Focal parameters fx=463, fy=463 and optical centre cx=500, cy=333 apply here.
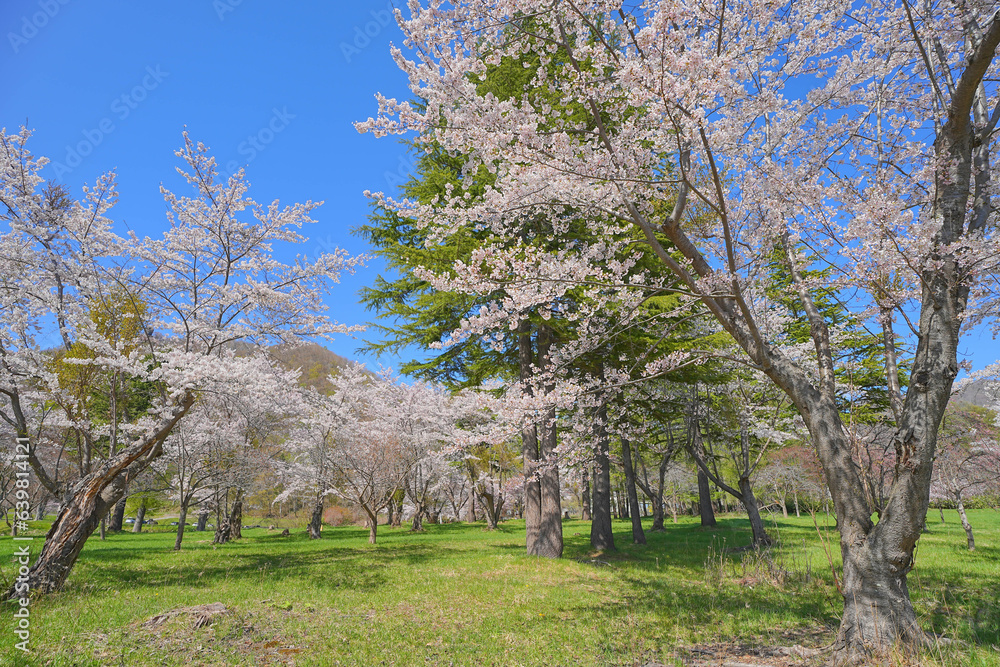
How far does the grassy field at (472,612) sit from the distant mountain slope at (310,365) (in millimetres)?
4921

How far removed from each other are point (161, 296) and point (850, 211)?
11653 mm

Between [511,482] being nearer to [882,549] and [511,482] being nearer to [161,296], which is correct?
[161,296]

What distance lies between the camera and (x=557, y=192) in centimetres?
576

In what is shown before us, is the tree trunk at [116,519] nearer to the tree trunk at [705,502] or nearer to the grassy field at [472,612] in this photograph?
the grassy field at [472,612]

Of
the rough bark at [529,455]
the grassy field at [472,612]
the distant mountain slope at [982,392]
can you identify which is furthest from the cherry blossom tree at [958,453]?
the rough bark at [529,455]

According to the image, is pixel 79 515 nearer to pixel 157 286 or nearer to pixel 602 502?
pixel 157 286

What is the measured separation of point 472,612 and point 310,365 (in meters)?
56.8

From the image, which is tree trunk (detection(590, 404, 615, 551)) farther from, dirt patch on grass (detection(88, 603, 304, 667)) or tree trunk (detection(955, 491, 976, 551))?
dirt patch on grass (detection(88, 603, 304, 667))

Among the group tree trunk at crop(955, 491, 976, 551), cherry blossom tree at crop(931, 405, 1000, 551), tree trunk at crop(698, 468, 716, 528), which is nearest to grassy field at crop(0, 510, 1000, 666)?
tree trunk at crop(955, 491, 976, 551)

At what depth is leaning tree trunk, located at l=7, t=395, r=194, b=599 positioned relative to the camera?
259 inches

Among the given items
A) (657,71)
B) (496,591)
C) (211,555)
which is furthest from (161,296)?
(657,71)

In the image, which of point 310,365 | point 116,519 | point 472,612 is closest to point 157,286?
point 472,612

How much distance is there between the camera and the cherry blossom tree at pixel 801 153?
4504mm

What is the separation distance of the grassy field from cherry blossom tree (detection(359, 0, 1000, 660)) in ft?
5.02
